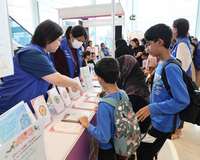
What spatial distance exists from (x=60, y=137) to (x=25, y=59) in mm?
482

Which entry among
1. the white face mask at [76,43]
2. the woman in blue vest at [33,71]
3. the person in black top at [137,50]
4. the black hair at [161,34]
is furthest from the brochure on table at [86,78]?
the person in black top at [137,50]

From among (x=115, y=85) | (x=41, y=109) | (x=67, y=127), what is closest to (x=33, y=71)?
(x=41, y=109)

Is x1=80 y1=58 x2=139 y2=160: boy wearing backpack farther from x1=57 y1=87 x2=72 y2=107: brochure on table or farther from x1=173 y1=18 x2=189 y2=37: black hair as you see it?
x1=173 y1=18 x2=189 y2=37: black hair

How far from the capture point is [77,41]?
205 centimetres

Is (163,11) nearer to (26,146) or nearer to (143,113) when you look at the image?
(143,113)

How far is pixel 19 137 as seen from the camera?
71cm

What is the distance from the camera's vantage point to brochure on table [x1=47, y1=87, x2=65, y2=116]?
1488 mm

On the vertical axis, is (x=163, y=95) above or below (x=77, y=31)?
below

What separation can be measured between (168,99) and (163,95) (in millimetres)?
36

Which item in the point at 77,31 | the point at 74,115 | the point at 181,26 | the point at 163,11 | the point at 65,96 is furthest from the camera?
the point at 163,11

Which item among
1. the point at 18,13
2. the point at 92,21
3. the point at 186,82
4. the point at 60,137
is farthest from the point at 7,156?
the point at 18,13

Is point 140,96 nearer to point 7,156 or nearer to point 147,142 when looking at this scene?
point 147,142

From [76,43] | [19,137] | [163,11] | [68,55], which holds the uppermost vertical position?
[163,11]

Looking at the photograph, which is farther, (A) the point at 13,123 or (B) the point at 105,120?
(B) the point at 105,120
